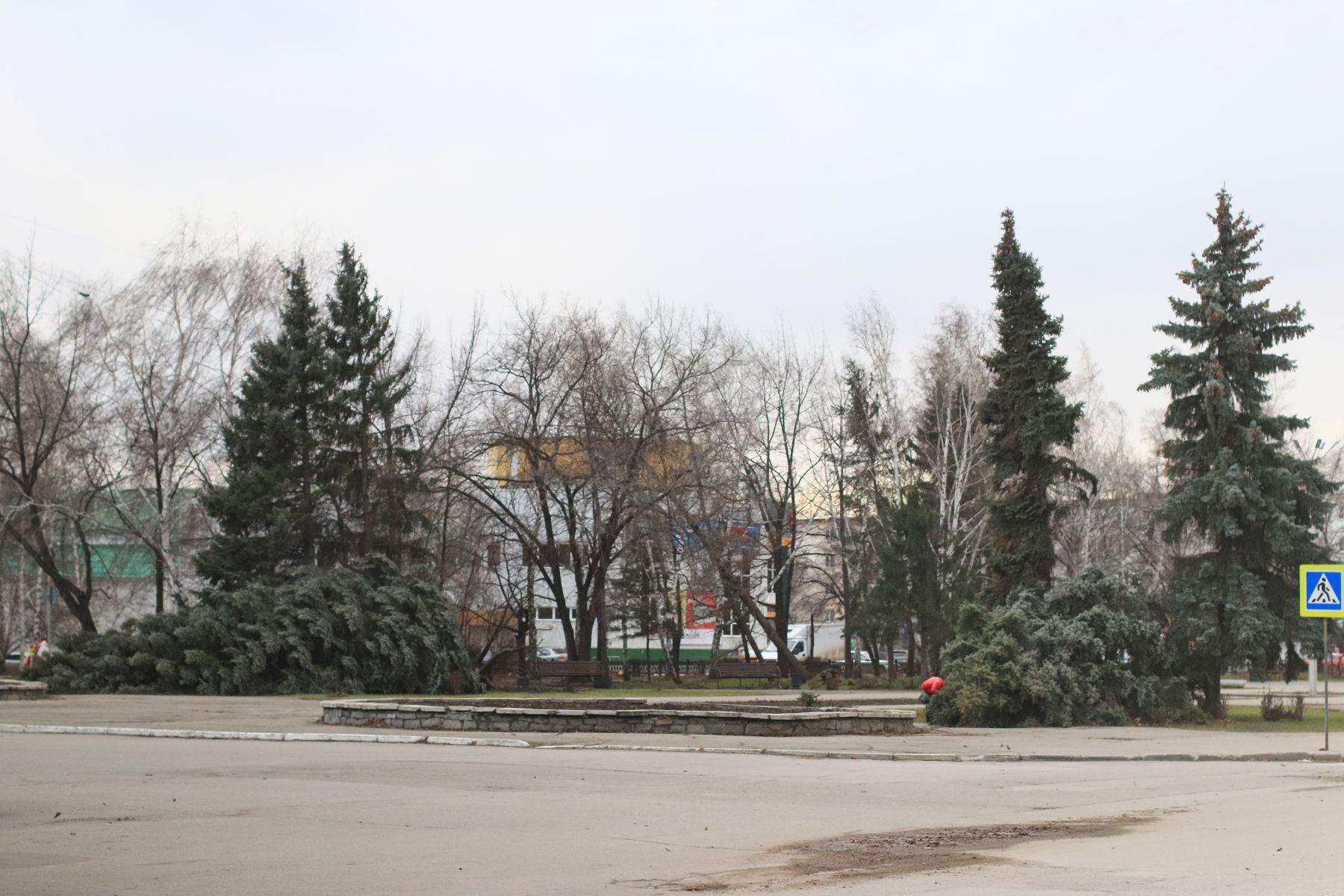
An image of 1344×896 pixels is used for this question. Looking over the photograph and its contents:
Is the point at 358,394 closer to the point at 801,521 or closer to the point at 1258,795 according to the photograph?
the point at 801,521

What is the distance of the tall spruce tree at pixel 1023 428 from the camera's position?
34219 millimetres

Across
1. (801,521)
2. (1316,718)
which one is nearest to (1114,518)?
(801,521)

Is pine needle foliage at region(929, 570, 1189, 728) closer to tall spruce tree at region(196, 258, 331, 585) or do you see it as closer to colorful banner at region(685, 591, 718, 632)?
tall spruce tree at region(196, 258, 331, 585)

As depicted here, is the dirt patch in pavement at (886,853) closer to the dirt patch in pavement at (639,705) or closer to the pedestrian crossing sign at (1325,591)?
the dirt patch in pavement at (639,705)

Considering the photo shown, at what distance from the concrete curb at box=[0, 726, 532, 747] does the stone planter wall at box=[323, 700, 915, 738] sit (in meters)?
1.84

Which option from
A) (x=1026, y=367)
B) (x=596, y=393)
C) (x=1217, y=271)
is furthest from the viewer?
(x=596, y=393)

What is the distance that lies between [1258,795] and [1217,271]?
59.0 feet

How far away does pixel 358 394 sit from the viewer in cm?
4312

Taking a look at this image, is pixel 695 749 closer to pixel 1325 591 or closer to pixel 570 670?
pixel 1325 591

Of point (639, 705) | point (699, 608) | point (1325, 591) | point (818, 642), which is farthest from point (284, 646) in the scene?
point (818, 642)

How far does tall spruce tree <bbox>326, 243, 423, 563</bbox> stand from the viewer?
42.9 meters

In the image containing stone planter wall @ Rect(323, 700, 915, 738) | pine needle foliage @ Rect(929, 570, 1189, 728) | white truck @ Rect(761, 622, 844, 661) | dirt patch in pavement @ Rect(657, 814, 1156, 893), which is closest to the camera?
dirt patch in pavement @ Rect(657, 814, 1156, 893)

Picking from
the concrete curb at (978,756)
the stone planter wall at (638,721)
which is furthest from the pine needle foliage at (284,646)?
the concrete curb at (978,756)

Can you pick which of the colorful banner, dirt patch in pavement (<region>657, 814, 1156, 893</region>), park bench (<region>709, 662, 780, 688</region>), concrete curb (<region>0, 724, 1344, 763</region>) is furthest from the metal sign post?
park bench (<region>709, 662, 780, 688</region>)
